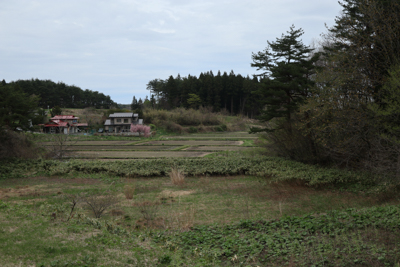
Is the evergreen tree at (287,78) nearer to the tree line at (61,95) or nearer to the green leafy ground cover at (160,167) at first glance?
the green leafy ground cover at (160,167)

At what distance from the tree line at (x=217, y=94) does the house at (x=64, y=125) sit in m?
34.1

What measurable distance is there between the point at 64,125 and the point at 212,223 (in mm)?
60910

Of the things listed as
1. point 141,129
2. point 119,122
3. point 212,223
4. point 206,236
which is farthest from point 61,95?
point 206,236

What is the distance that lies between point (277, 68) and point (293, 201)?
43.3ft

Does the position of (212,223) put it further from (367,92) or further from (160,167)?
(160,167)

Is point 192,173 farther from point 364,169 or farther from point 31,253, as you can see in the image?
point 31,253

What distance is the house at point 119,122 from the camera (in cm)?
7170

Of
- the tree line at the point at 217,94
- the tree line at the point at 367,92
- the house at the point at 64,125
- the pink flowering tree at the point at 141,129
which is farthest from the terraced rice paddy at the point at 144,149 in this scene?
the tree line at the point at 217,94

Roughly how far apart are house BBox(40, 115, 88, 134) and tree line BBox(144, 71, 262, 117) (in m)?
34.1

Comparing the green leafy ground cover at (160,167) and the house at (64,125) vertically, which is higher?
the house at (64,125)

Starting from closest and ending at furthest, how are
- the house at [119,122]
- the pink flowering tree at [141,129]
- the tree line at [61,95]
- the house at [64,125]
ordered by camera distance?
1. the house at [64,125]
2. the pink flowering tree at [141,129]
3. the house at [119,122]
4. the tree line at [61,95]

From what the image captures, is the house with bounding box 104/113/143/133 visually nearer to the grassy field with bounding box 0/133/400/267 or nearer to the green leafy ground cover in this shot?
the green leafy ground cover

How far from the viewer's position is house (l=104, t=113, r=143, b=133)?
235 feet

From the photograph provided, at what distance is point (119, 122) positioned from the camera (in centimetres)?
7194
